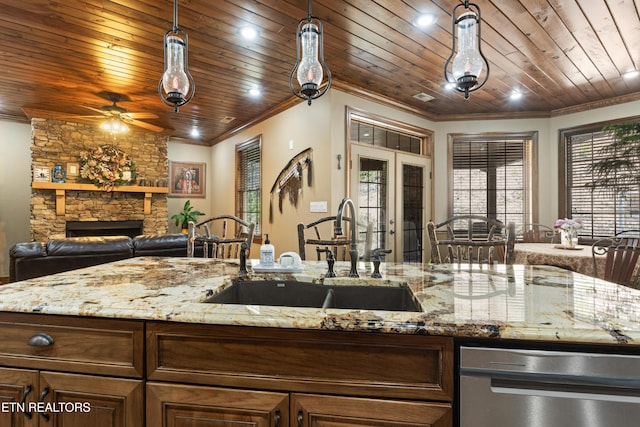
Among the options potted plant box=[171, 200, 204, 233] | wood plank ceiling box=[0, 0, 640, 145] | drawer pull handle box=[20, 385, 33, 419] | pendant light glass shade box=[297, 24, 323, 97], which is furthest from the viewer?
potted plant box=[171, 200, 204, 233]

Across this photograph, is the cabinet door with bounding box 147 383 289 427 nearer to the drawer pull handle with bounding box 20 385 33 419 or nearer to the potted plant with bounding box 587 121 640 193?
the drawer pull handle with bounding box 20 385 33 419

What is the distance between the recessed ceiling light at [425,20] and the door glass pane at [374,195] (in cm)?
177

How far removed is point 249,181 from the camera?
19.0ft

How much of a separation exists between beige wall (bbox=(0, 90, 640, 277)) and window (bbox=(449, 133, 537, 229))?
0.13 meters

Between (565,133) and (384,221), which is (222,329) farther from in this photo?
(565,133)

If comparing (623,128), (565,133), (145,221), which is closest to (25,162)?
(145,221)

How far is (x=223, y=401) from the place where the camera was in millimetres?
938

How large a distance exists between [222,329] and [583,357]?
0.91 meters

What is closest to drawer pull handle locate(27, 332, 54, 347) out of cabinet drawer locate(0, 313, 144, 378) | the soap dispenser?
cabinet drawer locate(0, 313, 144, 378)

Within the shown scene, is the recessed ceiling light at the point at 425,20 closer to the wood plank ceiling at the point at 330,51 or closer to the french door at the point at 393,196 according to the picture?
the wood plank ceiling at the point at 330,51

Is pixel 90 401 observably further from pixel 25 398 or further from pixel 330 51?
pixel 330 51

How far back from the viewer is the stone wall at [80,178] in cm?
546

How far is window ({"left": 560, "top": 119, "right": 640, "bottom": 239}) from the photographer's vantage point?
4.31m

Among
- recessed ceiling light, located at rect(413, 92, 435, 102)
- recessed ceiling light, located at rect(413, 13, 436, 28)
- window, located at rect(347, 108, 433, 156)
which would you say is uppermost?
recessed ceiling light, located at rect(413, 92, 435, 102)
